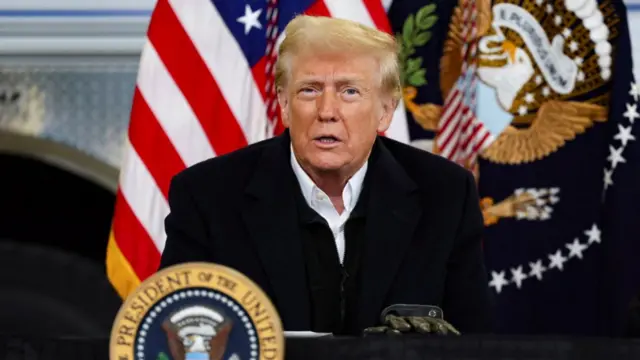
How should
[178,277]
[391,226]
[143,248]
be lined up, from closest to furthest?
[178,277], [391,226], [143,248]

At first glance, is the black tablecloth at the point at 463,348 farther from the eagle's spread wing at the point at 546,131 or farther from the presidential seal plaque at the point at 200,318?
the eagle's spread wing at the point at 546,131

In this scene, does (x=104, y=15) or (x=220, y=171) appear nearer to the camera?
(x=220, y=171)

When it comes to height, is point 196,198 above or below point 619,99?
below

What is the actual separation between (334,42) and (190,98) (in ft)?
5.12

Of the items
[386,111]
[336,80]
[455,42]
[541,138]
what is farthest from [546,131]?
[336,80]

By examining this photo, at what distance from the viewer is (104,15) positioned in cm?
326

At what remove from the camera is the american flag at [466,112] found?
339cm

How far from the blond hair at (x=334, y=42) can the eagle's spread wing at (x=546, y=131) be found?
5.17ft

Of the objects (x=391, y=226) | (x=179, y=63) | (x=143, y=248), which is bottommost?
(x=391, y=226)

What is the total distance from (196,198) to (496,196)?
164 cm

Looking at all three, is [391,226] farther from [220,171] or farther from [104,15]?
[104,15]

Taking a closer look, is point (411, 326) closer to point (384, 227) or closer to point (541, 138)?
point (384, 227)

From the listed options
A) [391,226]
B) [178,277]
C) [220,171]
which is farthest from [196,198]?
[178,277]

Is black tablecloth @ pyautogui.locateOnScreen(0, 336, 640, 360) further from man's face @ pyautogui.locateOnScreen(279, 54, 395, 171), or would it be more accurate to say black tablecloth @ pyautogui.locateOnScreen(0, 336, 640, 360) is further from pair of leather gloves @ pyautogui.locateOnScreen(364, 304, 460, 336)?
man's face @ pyautogui.locateOnScreen(279, 54, 395, 171)
